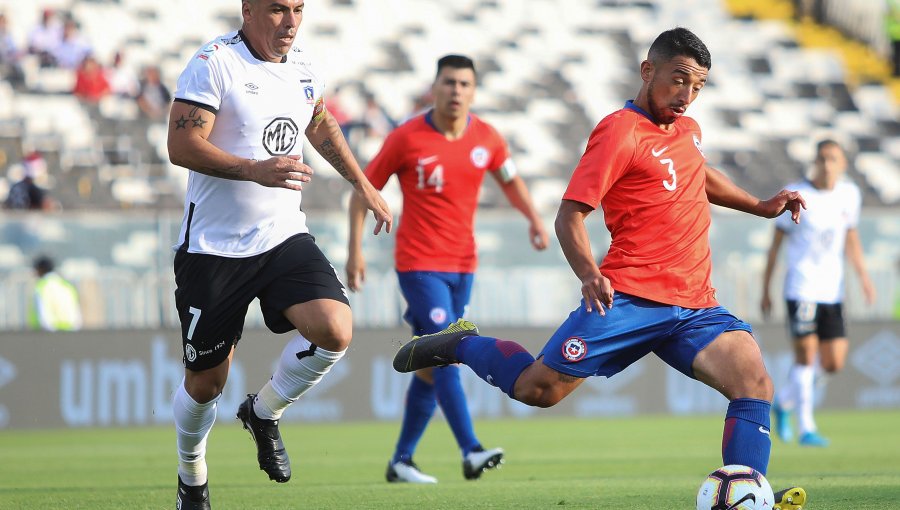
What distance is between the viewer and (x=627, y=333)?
643 cm

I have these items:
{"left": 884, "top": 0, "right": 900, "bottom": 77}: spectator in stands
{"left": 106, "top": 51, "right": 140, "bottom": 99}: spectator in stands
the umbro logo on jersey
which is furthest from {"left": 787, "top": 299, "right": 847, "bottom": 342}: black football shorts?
{"left": 884, "top": 0, "right": 900, "bottom": 77}: spectator in stands

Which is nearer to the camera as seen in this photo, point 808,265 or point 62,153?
point 808,265

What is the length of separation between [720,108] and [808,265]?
15.4m

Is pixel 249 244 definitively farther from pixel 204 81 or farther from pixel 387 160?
pixel 387 160

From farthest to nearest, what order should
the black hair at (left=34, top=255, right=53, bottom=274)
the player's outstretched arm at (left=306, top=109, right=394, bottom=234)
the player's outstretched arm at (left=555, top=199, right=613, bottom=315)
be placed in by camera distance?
the black hair at (left=34, top=255, right=53, bottom=274) → the player's outstretched arm at (left=306, top=109, right=394, bottom=234) → the player's outstretched arm at (left=555, top=199, right=613, bottom=315)

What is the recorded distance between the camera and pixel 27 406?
52.2 feet

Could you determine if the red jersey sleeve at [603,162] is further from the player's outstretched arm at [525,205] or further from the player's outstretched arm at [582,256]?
the player's outstretched arm at [525,205]

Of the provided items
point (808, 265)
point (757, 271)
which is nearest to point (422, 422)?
point (808, 265)

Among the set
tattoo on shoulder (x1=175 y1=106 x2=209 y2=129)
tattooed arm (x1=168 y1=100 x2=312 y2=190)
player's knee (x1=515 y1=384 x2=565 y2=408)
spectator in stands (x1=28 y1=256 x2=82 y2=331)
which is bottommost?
spectator in stands (x1=28 y1=256 x2=82 y2=331)

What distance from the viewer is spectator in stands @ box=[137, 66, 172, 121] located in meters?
22.9

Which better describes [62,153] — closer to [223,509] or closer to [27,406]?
[27,406]

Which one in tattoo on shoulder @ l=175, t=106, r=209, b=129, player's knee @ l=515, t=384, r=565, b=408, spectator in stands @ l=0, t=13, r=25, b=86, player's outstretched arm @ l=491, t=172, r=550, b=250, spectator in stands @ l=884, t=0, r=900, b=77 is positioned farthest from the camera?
spectator in stands @ l=884, t=0, r=900, b=77

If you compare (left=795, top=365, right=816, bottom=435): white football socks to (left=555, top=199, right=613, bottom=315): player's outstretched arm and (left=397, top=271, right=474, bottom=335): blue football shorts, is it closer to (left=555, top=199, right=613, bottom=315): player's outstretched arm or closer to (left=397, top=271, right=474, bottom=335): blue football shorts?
(left=397, top=271, right=474, bottom=335): blue football shorts

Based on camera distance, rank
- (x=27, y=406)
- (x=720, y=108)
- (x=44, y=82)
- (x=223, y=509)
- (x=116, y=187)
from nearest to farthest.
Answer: (x=223, y=509) < (x=27, y=406) < (x=116, y=187) < (x=44, y=82) < (x=720, y=108)
